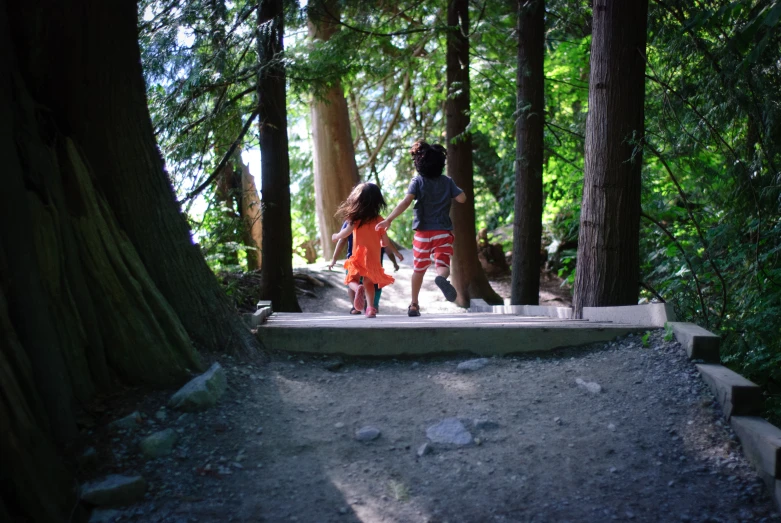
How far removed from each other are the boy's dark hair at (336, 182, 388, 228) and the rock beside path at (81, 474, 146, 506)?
4840 mm

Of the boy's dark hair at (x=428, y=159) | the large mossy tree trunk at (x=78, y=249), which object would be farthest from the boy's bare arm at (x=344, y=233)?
the large mossy tree trunk at (x=78, y=249)

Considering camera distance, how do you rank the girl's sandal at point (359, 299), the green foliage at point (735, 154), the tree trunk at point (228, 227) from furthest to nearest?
the tree trunk at point (228, 227)
the girl's sandal at point (359, 299)
the green foliage at point (735, 154)

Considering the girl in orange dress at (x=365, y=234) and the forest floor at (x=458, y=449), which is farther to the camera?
the girl in orange dress at (x=365, y=234)

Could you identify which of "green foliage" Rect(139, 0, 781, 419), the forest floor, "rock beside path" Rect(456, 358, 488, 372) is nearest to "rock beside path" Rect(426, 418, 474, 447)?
the forest floor

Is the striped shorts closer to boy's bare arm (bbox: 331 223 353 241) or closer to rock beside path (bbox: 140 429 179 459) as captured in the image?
boy's bare arm (bbox: 331 223 353 241)

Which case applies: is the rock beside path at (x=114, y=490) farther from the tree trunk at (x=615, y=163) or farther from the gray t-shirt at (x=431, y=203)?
the gray t-shirt at (x=431, y=203)

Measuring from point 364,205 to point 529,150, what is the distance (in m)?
4.91

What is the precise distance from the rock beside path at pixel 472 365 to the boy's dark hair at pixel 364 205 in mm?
3107

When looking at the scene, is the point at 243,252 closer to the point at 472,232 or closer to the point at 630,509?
the point at 472,232

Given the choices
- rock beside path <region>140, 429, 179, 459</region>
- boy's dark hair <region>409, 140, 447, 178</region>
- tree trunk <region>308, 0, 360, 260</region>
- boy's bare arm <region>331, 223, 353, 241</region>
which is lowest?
rock beside path <region>140, 429, 179, 459</region>

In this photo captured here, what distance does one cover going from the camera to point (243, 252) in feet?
49.2

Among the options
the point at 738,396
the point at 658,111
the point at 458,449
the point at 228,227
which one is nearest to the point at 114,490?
the point at 458,449

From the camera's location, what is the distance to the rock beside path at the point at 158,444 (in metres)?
4.18

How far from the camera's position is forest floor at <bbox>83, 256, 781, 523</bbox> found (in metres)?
3.80
